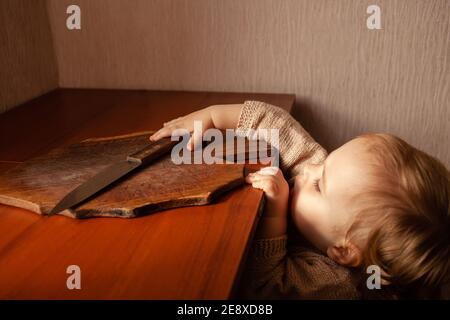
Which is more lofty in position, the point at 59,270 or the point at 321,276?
the point at 59,270

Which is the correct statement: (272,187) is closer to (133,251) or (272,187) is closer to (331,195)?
(331,195)

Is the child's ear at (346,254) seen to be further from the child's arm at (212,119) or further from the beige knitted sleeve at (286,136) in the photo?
the child's arm at (212,119)

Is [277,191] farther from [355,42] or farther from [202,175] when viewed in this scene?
[355,42]

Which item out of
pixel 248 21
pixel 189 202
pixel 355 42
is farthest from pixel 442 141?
pixel 189 202

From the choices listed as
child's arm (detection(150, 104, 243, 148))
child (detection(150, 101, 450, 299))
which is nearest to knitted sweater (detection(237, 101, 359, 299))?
child (detection(150, 101, 450, 299))

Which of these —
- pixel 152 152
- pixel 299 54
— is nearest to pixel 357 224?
pixel 152 152

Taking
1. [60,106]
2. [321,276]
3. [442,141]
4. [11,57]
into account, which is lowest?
[321,276]

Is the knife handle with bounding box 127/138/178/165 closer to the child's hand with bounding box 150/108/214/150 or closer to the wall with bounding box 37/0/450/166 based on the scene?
the child's hand with bounding box 150/108/214/150

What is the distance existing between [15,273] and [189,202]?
24 cm

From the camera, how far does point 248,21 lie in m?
1.19

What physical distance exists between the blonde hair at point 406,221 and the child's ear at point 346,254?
1 centimetres

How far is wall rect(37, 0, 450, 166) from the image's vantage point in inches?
45.3

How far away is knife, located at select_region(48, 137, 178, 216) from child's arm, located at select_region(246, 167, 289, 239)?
16cm

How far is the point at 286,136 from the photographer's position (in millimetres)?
941
